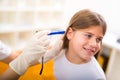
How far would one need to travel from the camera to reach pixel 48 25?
2.40 meters

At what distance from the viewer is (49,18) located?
243 centimetres

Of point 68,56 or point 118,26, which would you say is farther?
point 118,26

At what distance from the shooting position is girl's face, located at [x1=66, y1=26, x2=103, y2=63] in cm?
75

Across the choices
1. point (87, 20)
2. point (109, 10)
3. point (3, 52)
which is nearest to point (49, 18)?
point (109, 10)

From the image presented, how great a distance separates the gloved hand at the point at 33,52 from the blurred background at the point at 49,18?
1.04 m

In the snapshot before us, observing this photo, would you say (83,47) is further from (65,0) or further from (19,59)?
(65,0)

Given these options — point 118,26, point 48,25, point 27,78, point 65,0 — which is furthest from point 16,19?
point 27,78

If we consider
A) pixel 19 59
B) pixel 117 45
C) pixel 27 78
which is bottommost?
pixel 117 45

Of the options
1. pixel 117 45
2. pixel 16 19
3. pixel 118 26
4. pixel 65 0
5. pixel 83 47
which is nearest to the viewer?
pixel 83 47

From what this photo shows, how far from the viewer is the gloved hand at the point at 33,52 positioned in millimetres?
751

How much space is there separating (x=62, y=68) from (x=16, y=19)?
1452 millimetres

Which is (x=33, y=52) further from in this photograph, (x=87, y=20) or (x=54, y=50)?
(x=87, y=20)

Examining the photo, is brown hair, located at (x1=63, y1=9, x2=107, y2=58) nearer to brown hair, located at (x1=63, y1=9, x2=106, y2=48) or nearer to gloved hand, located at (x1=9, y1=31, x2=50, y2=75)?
brown hair, located at (x1=63, y1=9, x2=106, y2=48)

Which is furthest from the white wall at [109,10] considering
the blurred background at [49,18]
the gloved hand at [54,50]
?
the gloved hand at [54,50]
